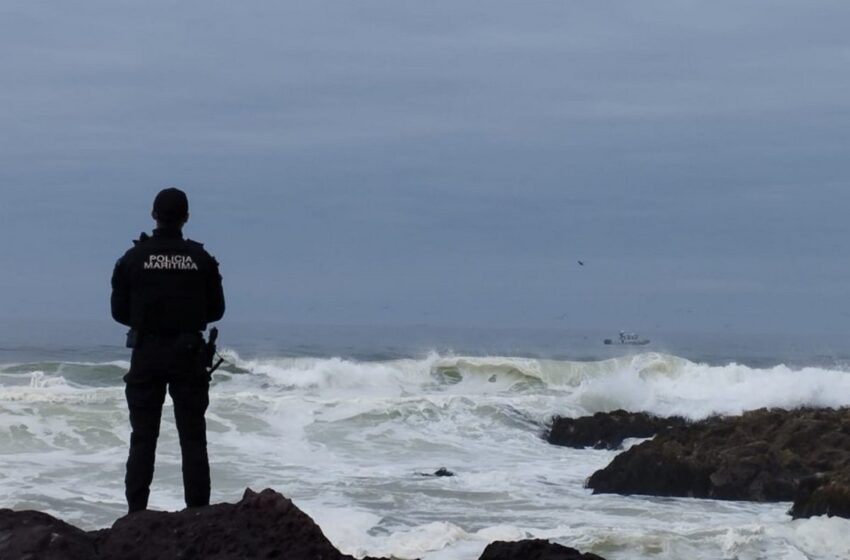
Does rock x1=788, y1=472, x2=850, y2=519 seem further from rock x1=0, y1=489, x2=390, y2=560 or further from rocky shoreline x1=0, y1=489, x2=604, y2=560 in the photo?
rock x1=0, y1=489, x2=390, y2=560

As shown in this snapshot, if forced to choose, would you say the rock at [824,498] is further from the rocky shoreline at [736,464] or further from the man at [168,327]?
→ the man at [168,327]

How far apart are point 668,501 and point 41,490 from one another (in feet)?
21.3

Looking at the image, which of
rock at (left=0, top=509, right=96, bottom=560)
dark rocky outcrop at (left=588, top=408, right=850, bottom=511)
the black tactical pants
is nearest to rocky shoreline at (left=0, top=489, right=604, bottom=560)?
rock at (left=0, top=509, right=96, bottom=560)

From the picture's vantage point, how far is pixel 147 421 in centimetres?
642

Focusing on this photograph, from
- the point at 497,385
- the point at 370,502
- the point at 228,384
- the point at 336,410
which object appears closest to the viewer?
the point at 370,502

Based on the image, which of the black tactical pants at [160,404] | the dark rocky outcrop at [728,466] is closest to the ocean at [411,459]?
the dark rocky outcrop at [728,466]

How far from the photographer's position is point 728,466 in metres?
14.8

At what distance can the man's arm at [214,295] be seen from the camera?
6379mm

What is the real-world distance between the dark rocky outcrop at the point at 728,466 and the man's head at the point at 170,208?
9.09m

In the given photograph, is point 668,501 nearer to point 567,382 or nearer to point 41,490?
point 41,490

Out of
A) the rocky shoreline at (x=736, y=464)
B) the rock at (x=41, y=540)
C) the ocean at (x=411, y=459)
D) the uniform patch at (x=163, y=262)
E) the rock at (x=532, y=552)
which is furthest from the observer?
the rocky shoreline at (x=736, y=464)

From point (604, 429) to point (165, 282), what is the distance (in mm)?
15938

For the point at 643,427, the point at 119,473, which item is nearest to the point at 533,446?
the point at 643,427

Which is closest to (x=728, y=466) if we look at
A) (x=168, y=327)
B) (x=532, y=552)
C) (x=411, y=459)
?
(x=411, y=459)
